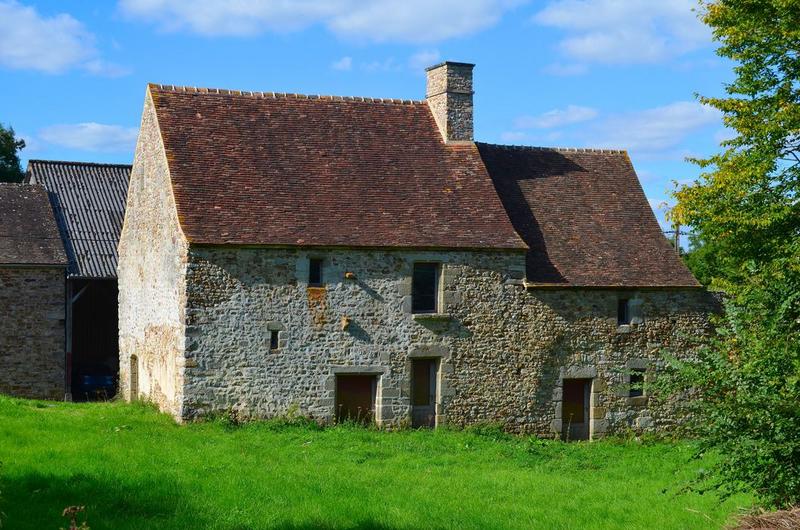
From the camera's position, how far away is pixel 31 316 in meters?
26.3

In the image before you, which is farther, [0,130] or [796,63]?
[0,130]

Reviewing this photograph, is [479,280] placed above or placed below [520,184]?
below

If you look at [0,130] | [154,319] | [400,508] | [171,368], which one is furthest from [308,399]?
[0,130]

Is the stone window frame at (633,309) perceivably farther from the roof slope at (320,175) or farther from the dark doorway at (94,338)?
the dark doorway at (94,338)

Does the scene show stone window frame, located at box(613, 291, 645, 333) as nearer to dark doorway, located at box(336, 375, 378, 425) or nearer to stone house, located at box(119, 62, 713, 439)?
stone house, located at box(119, 62, 713, 439)

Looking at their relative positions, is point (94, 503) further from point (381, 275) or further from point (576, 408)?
point (576, 408)

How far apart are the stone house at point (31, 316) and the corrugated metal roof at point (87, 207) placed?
102cm

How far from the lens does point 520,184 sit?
2609 cm

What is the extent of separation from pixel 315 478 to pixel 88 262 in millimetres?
15154

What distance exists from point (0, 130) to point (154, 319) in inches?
1290

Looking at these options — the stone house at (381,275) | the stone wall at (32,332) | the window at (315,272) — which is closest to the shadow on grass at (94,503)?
the stone house at (381,275)

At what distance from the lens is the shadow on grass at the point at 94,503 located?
1290cm

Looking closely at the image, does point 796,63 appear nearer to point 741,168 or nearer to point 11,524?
point 741,168

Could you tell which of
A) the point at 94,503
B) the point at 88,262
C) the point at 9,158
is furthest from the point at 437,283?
the point at 9,158
